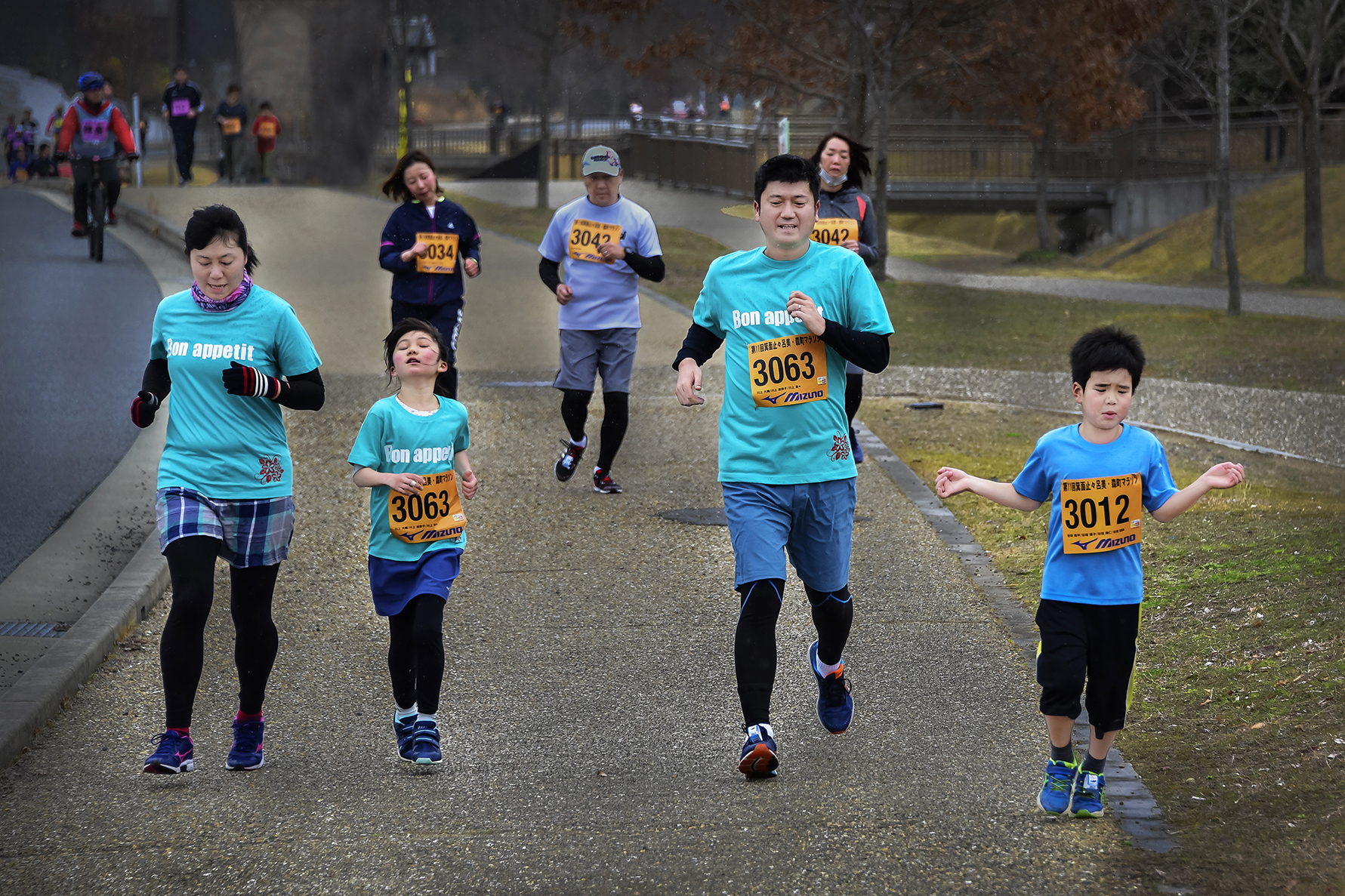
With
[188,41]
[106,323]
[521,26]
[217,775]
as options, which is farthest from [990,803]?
[188,41]

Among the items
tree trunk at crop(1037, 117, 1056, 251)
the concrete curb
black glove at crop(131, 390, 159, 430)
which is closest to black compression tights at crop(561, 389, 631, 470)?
the concrete curb

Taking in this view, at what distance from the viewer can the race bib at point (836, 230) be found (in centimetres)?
903

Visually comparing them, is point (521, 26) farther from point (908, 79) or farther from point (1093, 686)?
point (1093, 686)

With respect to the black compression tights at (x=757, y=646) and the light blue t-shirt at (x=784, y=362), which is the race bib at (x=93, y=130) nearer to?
the light blue t-shirt at (x=784, y=362)

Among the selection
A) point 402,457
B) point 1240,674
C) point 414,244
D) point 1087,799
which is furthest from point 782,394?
point 414,244

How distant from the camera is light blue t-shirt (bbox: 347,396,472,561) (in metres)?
4.95

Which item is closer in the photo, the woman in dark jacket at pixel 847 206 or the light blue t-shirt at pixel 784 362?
the light blue t-shirt at pixel 784 362

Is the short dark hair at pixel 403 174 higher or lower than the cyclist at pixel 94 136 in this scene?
lower

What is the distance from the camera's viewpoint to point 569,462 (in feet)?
30.0

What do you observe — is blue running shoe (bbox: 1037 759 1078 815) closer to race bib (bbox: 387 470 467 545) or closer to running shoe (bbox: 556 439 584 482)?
race bib (bbox: 387 470 467 545)

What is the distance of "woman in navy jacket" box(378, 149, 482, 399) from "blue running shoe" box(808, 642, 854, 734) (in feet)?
14.4

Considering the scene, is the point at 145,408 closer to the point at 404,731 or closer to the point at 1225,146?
the point at 404,731

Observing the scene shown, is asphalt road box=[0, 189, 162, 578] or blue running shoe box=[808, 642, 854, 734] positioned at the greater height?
asphalt road box=[0, 189, 162, 578]

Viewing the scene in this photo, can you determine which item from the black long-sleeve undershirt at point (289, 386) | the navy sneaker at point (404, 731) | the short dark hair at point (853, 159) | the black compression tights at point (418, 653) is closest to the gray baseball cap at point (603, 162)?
the short dark hair at point (853, 159)
